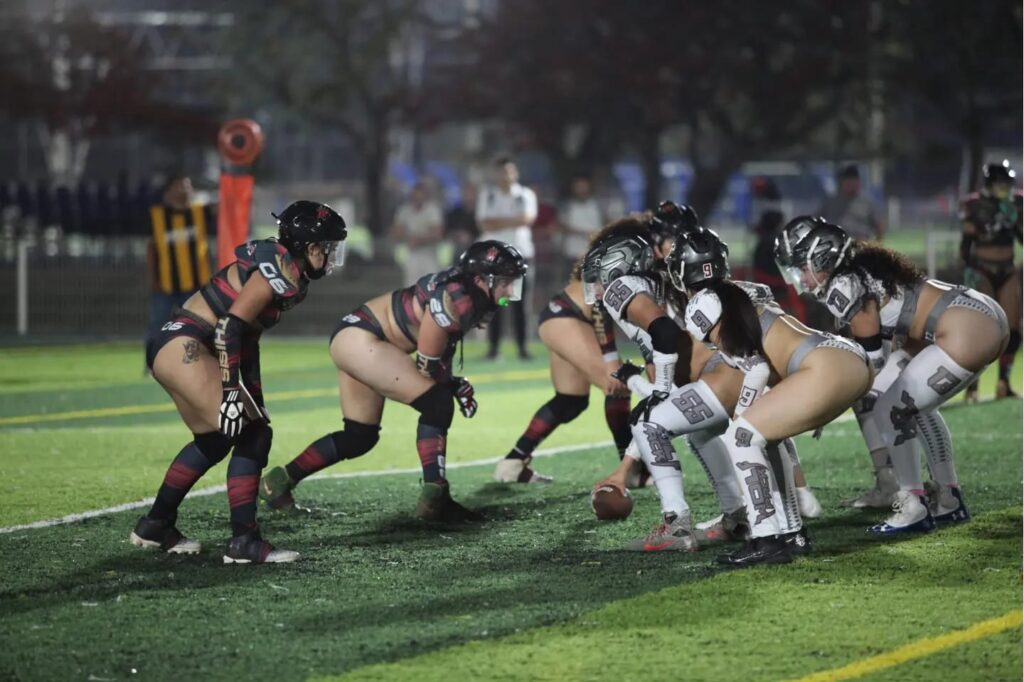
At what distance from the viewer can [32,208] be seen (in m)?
29.1

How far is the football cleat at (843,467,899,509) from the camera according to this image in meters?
9.80

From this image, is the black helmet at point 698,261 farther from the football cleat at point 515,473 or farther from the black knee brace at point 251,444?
the football cleat at point 515,473

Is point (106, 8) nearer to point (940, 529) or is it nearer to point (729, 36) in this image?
point (729, 36)

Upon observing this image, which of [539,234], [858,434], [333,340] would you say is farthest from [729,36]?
[333,340]

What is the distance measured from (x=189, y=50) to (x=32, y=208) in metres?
17.5

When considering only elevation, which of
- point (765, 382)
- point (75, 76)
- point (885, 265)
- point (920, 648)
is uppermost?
point (75, 76)

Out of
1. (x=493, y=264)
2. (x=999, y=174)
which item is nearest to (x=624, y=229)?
(x=493, y=264)

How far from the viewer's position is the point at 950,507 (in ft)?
30.4

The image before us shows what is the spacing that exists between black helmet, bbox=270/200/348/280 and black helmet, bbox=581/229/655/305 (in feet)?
4.73

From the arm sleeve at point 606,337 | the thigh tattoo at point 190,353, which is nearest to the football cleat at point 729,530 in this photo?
the arm sleeve at point 606,337

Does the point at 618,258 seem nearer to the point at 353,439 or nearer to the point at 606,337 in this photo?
→ the point at 606,337

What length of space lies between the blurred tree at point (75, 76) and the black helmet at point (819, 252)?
2973 centimetres

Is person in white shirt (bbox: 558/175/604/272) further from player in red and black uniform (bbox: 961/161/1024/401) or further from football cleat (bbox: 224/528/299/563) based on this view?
football cleat (bbox: 224/528/299/563)

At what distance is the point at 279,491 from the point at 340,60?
77.1 ft
